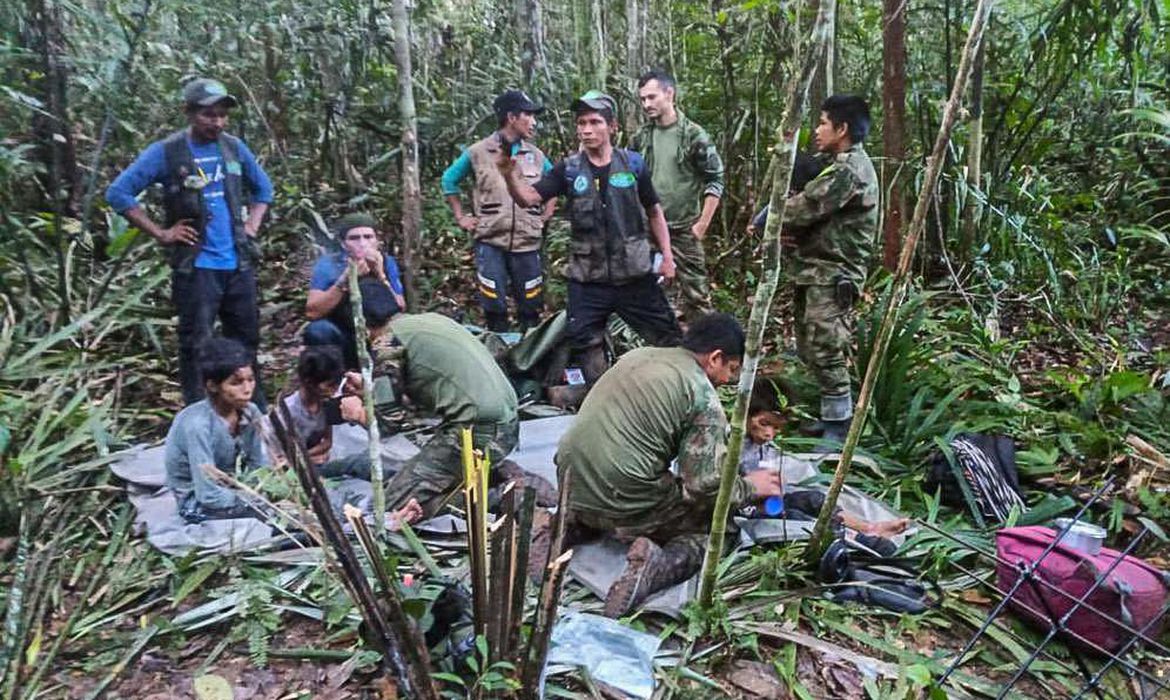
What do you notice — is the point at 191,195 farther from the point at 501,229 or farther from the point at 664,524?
the point at 664,524

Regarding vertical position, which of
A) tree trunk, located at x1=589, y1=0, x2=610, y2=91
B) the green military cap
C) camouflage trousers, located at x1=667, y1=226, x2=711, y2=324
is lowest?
camouflage trousers, located at x1=667, y1=226, x2=711, y2=324

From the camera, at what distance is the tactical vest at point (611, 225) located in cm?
496

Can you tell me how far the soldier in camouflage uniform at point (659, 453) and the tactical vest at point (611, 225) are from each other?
1.48 m

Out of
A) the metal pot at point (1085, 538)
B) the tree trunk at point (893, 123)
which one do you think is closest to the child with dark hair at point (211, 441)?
the metal pot at point (1085, 538)

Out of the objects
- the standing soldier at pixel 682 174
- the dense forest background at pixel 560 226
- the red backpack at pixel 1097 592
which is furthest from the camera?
the standing soldier at pixel 682 174

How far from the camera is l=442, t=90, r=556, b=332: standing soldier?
5.77 meters

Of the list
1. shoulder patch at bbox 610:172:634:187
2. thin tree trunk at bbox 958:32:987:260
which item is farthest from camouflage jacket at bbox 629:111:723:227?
thin tree trunk at bbox 958:32:987:260

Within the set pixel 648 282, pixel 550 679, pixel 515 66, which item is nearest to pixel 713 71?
pixel 515 66

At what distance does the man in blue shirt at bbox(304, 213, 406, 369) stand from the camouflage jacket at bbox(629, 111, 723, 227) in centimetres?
197

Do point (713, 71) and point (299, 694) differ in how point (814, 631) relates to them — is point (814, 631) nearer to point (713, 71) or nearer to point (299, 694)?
point (299, 694)

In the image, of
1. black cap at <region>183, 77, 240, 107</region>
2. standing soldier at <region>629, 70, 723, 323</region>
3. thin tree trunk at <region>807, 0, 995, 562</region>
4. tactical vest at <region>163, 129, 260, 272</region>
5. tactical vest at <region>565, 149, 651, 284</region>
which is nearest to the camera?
thin tree trunk at <region>807, 0, 995, 562</region>

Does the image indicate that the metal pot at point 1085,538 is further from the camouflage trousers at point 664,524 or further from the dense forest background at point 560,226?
the camouflage trousers at point 664,524

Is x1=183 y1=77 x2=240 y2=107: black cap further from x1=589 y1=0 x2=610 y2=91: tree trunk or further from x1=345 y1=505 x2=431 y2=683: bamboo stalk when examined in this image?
x1=589 y1=0 x2=610 y2=91: tree trunk

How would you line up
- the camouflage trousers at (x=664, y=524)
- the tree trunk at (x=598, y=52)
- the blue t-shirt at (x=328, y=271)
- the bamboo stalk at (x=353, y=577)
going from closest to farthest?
the bamboo stalk at (x=353, y=577) < the camouflage trousers at (x=664, y=524) < the blue t-shirt at (x=328, y=271) < the tree trunk at (x=598, y=52)
